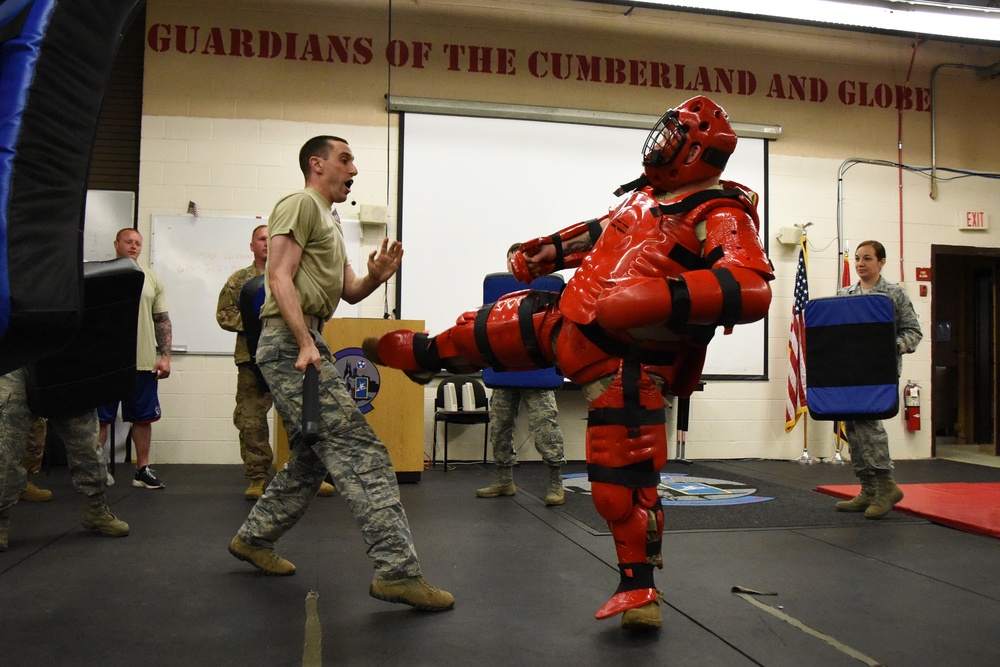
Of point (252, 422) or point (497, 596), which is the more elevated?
point (252, 422)

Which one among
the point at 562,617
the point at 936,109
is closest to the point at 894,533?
the point at 562,617

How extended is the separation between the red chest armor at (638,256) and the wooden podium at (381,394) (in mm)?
2876

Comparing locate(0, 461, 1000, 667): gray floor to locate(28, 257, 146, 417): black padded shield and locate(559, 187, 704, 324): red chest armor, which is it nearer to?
locate(28, 257, 146, 417): black padded shield

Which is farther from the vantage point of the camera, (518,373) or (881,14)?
(881,14)

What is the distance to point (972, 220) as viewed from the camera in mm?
7844

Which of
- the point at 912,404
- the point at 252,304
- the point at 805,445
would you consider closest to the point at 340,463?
the point at 252,304

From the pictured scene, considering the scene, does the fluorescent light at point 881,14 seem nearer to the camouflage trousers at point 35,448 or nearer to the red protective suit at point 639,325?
the red protective suit at point 639,325

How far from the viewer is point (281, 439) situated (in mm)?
5047

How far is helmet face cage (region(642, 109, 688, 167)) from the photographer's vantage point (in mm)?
2438

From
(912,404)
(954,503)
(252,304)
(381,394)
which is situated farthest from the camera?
(912,404)

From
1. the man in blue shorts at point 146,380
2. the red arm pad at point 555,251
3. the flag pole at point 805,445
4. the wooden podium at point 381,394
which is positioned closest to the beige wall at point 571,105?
the flag pole at point 805,445

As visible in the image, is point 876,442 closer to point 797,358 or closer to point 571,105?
point 797,358

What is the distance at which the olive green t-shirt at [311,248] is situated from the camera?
256cm

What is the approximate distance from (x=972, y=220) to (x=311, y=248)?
7799 mm
